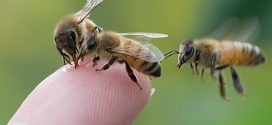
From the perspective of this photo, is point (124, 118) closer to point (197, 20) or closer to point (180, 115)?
point (180, 115)

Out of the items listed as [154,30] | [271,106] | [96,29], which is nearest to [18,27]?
[154,30]

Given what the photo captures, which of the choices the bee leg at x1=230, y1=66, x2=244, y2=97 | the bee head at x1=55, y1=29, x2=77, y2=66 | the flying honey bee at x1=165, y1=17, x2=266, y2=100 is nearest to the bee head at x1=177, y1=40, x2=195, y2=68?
the flying honey bee at x1=165, y1=17, x2=266, y2=100

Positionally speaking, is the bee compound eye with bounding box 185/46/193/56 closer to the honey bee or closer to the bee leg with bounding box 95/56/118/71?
the honey bee

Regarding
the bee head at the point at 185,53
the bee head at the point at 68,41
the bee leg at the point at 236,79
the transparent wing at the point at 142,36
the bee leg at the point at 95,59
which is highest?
the bee head at the point at 68,41

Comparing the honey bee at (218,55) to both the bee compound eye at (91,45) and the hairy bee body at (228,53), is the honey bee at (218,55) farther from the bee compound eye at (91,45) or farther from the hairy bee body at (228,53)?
the bee compound eye at (91,45)

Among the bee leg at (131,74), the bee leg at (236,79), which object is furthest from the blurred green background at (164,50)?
the bee leg at (131,74)

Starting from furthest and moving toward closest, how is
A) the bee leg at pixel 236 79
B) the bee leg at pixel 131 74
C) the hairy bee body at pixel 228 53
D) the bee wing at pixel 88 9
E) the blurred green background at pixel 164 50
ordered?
the blurred green background at pixel 164 50 → the bee leg at pixel 236 79 → the hairy bee body at pixel 228 53 → the bee wing at pixel 88 9 → the bee leg at pixel 131 74

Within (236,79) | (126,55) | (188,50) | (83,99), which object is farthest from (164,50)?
(83,99)
